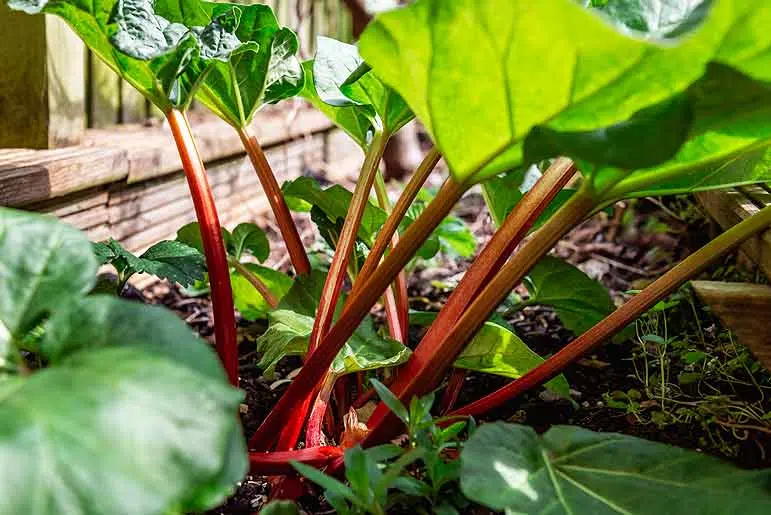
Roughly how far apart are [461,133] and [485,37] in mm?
147

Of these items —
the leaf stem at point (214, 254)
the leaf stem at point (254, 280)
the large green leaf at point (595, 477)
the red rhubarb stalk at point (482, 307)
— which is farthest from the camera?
the leaf stem at point (254, 280)

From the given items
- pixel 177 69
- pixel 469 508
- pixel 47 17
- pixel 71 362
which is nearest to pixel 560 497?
pixel 469 508

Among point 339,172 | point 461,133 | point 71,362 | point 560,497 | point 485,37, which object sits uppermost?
point 485,37

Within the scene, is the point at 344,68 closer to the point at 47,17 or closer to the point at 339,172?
the point at 47,17

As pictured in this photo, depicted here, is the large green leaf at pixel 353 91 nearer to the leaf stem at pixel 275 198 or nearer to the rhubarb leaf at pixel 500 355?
the leaf stem at pixel 275 198

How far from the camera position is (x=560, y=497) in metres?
0.94

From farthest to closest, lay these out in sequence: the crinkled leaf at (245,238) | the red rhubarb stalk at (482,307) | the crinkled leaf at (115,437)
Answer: the crinkled leaf at (245,238) → the red rhubarb stalk at (482,307) → the crinkled leaf at (115,437)

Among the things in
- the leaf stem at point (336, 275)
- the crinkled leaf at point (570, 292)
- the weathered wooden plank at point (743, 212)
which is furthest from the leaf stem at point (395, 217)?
the weathered wooden plank at point (743, 212)

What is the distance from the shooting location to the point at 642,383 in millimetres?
1567

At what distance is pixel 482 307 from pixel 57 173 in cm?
108

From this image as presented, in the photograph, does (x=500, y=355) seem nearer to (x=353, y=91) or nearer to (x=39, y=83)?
(x=353, y=91)

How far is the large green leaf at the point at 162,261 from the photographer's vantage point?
51.9 inches

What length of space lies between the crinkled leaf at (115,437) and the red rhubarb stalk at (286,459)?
42 cm

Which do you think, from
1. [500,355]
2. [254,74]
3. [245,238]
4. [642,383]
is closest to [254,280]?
[245,238]
